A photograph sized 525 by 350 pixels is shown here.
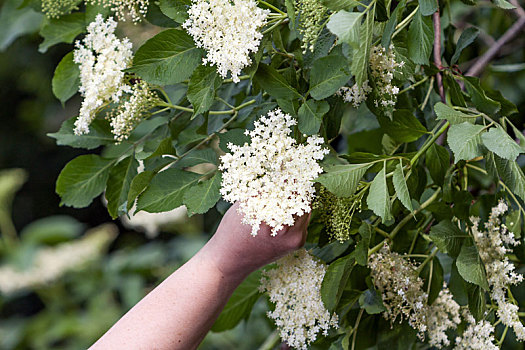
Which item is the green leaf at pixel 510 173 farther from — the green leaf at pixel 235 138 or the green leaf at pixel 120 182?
the green leaf at pixel 120 182

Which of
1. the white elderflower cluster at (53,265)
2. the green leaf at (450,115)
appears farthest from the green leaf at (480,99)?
the white elderflower cluster at (53,265)

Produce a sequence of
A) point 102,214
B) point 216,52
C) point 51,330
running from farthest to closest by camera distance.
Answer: point 102,214
point 51,330
point 216,52

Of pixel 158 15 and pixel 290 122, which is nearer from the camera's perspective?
pixel 290 122

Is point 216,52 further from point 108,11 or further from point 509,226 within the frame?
point 509,226

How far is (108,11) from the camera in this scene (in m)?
0.54

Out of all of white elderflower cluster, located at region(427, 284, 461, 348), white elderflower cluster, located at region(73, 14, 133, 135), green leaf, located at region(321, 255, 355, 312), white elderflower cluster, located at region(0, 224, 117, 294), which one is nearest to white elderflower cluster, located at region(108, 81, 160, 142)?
white elderflower cluster, located at region(73, 14, 133, 135)

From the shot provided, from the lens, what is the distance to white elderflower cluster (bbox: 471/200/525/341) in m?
0.45

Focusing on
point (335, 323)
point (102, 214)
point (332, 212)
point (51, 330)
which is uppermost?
point (332, 212)

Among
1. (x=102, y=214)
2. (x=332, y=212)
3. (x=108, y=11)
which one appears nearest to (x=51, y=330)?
(x=102, y=214)

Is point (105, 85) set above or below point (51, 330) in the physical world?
above

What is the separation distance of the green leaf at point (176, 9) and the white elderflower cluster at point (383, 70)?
15 cm

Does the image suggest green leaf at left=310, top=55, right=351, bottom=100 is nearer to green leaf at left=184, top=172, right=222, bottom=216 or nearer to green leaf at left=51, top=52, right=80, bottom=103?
green leaf at left=184, top=172, right=222, bottom=216

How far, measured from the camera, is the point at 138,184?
0.46 metres

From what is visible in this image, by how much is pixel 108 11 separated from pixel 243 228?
270 millimetres
